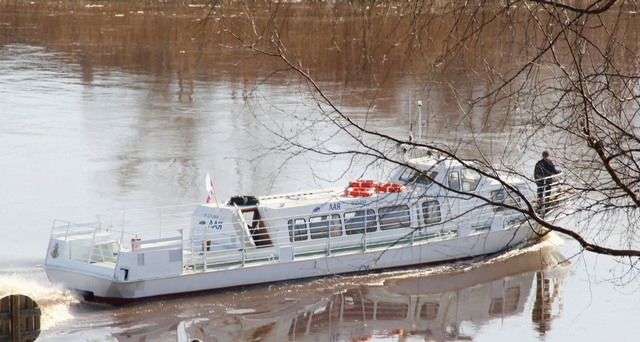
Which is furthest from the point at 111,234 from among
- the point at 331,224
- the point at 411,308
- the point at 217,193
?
the point at 217,193

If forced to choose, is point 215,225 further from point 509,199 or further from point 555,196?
point 555,196

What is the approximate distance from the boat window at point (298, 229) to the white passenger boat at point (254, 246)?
2cm

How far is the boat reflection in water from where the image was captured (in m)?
14.9

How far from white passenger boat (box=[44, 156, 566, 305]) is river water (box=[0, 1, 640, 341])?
0.27m

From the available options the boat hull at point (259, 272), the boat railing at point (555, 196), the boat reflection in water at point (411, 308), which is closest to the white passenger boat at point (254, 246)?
the boat hull at point (259, 272)

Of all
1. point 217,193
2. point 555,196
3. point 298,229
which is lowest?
point 217,193

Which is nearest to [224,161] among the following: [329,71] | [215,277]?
[215,277]

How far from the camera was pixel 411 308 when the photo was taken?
16.1 m

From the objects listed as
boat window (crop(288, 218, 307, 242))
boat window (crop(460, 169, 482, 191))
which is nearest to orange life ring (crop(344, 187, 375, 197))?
boat window (crop(288, 218, 307, 242))

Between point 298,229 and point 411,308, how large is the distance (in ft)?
7.55

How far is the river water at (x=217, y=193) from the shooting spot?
1500 cm

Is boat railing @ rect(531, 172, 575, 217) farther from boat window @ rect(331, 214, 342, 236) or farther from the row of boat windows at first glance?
boat window @ rect(331, 214, 342, 236)

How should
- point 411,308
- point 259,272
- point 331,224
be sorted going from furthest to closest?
point 331,224, point 259,272, point 411,308

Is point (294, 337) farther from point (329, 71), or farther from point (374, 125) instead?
point (329, 71)
